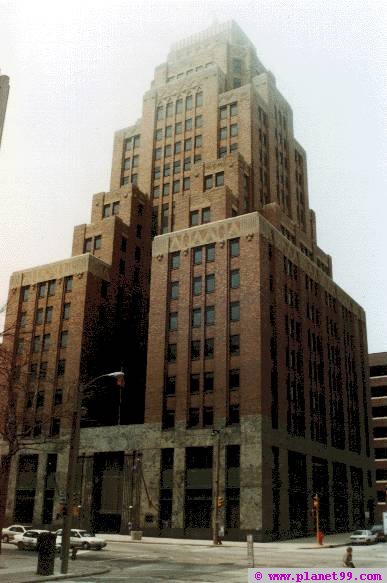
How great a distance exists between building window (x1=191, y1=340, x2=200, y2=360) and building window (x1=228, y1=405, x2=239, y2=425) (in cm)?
716

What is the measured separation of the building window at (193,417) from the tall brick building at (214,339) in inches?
5.8

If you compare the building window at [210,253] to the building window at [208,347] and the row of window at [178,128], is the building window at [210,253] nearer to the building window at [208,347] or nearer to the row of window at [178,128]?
the building window at [208,347]

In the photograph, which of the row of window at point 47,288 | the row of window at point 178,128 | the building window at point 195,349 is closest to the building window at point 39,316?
the row of window at point 47,288

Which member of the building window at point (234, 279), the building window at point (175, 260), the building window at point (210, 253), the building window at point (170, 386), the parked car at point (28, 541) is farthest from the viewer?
the building window at point (175, 260)

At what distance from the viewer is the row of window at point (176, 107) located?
91625 millimetres

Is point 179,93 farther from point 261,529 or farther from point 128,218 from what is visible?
point 261,529

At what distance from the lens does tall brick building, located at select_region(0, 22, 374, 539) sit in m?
57.8

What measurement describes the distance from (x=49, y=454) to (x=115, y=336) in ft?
57.2

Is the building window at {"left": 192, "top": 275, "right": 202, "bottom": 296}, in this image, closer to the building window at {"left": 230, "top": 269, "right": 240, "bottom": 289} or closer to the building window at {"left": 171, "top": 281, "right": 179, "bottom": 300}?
the building window at {"left": 171, "top": 281, "right": 179, "bottom": 300}

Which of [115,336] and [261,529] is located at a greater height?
[115,336]

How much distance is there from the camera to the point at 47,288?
77.9 meters

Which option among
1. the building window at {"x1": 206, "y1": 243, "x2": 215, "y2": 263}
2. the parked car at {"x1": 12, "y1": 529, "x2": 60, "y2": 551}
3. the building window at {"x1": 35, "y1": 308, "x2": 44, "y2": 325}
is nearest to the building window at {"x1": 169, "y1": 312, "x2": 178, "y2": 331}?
the building window at {"x1": 206, "y1": 243, "x2": 215, "y2": 263}

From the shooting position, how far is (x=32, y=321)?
252ft

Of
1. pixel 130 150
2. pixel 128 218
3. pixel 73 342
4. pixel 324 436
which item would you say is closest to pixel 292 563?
pixel 324 436
